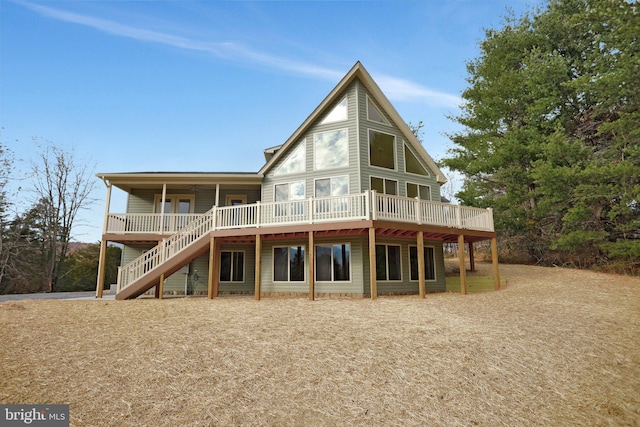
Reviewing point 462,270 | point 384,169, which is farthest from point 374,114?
point 462,270

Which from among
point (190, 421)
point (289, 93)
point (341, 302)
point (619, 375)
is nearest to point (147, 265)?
point (341, 302)

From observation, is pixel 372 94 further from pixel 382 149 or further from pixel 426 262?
pixel 426 262

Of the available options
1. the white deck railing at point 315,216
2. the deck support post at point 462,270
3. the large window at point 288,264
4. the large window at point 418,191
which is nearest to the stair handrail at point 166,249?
the white deck railing at point 315,216

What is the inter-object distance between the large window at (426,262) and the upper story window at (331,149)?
18.3 feet

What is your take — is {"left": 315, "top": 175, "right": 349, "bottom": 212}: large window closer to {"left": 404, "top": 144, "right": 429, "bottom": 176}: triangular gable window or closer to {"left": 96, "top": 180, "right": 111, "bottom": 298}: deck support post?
{"left": 404, "top": 144, "right": 429, "bottom": 176}: triangular gable window

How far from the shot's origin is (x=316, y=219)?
14641 mm

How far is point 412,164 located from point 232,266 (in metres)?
11.5

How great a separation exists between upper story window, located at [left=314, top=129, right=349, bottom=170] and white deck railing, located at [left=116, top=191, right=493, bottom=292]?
237cm

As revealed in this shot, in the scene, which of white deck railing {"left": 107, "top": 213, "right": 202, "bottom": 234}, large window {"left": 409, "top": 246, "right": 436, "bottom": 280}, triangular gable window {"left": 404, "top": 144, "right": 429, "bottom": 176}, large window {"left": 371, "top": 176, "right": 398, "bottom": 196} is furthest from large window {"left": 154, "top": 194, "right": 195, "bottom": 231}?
large window {"left": 409, "top": 246, "right": 436, "bottom": 280}

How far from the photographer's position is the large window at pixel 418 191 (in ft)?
60.9

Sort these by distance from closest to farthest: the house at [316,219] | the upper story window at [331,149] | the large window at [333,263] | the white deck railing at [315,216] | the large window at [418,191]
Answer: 1. the white deck railing at [315,216]
2. the house at [316,219]
3. the large window at [333,263]
4. the upper story window at [331,149]
5. the large window at [418,191]

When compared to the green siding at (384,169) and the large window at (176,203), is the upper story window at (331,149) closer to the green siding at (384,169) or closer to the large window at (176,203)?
the green siding at (384,169)

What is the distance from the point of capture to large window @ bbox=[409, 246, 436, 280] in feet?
57.0

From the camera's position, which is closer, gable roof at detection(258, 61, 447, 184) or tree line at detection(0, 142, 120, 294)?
gable roof at detection(258, 61, 447, 184)
